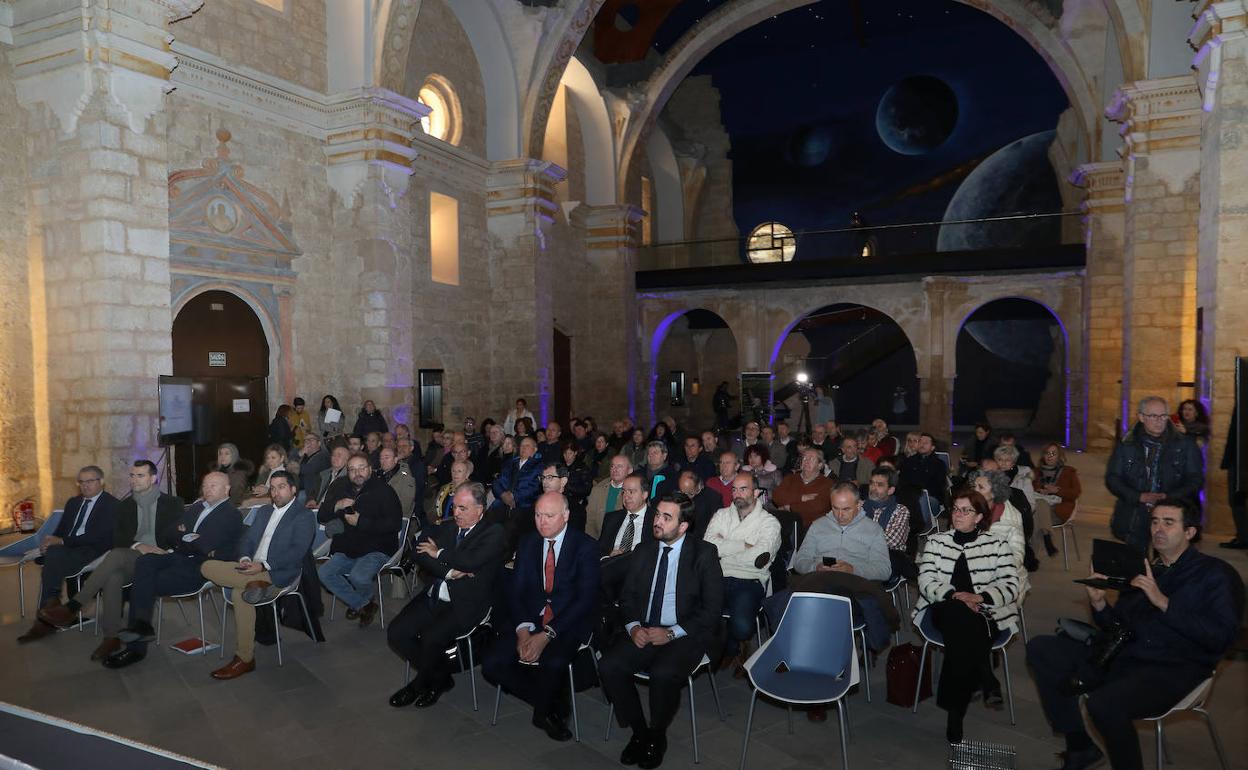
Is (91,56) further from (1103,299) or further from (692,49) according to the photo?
(1103,299)

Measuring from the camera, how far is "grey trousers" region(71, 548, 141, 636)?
5.47 m

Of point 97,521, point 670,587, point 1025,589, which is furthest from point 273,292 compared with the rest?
point 1025,589

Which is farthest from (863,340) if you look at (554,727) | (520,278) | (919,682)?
(554,727)

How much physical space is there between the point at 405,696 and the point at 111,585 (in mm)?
2523

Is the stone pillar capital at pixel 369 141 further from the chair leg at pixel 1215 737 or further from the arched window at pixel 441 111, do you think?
the chair leg at pixel 1215 737

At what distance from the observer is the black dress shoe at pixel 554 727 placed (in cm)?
427

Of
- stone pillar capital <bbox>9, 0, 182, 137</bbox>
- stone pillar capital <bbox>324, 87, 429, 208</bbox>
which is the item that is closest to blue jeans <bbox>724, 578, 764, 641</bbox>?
stone pillar capital <bbox>9, 0, 182, 137</bbox>

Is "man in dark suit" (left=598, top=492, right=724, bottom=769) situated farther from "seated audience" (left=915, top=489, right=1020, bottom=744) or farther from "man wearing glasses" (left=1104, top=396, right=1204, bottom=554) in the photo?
"man wearing glasses" (left=1104, top=396, right=1204, bottom=554)

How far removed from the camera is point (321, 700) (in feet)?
Answer: 15.6

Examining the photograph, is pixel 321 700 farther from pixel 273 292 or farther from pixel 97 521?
pixel 273 292

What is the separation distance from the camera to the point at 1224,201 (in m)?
8.16

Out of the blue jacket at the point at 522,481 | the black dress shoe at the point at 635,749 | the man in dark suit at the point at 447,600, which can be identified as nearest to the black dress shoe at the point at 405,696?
the man in dark suit at the point at 447,600

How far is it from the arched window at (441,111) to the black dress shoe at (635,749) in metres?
12.8

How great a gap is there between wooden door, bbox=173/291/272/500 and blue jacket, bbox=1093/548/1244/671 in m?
10.2
